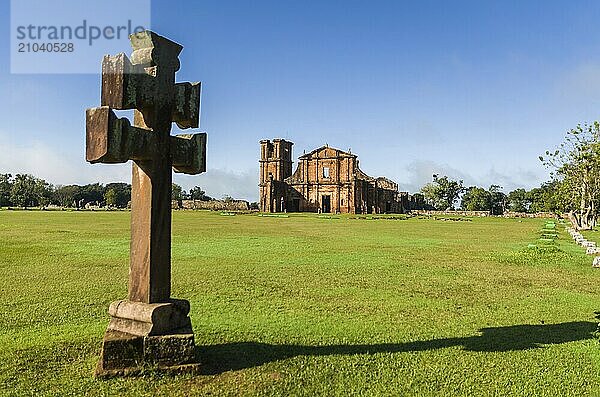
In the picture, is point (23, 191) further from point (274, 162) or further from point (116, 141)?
point (116, 141)

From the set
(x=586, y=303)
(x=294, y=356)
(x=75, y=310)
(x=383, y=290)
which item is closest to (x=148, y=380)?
(x=294, y=356)

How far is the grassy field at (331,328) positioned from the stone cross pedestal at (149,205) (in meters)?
0.23

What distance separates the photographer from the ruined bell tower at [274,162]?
246 feet

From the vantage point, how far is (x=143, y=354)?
4039mm

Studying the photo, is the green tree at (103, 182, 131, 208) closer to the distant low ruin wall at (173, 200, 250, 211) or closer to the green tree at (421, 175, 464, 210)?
the distant low ruin wall at (173, 200, 250, 211)

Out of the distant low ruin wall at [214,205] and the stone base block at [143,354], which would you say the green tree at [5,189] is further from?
the stone base block at [143,354]

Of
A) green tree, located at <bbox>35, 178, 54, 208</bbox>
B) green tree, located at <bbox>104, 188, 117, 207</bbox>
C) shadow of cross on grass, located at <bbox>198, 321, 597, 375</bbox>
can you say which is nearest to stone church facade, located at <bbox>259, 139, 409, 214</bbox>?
green tree, located at <bbox>104, 188, 117, 207</bbox>

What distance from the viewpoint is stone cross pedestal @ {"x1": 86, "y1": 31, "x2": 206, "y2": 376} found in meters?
3.92

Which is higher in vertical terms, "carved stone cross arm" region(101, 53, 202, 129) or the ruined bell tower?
the ruined bell tower

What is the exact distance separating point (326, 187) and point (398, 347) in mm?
67364

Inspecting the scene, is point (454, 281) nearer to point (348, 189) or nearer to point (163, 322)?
point (163, 322)

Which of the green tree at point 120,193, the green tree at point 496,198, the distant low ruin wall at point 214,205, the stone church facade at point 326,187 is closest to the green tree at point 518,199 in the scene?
the green tree at point 496,198

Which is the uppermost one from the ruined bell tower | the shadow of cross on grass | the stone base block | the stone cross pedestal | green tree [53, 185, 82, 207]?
the ruined bell tower

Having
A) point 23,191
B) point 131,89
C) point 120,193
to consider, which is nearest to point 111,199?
point 120,193
